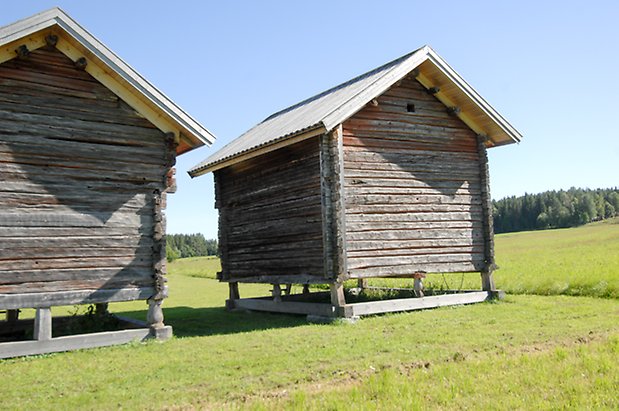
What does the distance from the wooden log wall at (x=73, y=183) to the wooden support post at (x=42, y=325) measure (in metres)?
0.36

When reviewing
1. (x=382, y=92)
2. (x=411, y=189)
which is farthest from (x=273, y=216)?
(x=382, y=92)

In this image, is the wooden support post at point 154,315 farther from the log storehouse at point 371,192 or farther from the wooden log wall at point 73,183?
the log storehouse at point 371,192

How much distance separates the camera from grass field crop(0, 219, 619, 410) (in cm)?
692

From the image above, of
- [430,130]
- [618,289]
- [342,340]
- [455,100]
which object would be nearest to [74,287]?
[342,340]

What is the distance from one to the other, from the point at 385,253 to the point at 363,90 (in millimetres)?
4749

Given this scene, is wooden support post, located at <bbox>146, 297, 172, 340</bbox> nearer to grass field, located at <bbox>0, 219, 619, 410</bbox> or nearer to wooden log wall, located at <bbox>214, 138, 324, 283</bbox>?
grass field, located at <bbox>0, 219, 619, 410</bbox>

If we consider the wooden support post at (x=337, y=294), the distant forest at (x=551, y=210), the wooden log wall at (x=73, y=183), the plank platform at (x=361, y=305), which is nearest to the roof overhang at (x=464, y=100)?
the plank platform at (x=361, y=305)

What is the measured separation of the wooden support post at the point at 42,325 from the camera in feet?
37.3

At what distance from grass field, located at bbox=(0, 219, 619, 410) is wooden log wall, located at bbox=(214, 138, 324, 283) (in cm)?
255

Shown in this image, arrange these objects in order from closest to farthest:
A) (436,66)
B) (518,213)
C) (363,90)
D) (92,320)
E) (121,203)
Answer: (121,203)
(92,320)
(363,90)
(436,66)
(518,213)

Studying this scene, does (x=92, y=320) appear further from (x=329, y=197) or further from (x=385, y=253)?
(x=385, y=253)

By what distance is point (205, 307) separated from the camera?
21.6 m

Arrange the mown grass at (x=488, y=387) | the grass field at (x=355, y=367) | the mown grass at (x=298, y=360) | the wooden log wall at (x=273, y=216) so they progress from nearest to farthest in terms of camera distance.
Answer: the mown grass at (x=488, y=387), the grass field at (x=355, y=367), the mown grass at (x=298, y=360), the wooden log wall at (x=273, y=216)

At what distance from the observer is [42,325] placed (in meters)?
11.4
